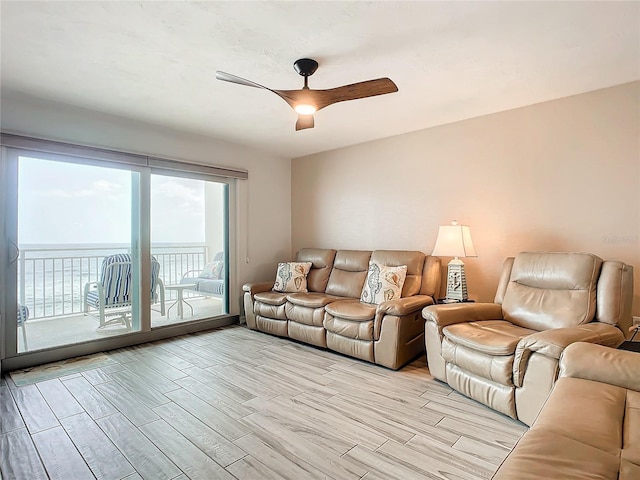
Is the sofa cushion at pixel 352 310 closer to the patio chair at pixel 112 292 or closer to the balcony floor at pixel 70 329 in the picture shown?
the balcony floor at pixel 70 329

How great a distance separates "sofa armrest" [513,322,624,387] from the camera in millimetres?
1994

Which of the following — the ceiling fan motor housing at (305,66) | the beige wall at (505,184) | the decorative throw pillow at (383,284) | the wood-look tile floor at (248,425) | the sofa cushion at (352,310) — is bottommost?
the wood-look tile floor at (248,425)

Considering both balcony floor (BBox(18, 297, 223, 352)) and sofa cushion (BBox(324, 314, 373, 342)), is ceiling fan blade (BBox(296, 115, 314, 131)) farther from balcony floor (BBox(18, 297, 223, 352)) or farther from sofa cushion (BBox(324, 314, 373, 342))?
balcony floor (BBox(18, 297, 223, 352))

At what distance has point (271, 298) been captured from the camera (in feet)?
13.5

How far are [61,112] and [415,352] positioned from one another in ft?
13.3

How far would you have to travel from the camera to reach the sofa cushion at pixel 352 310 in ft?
10.6

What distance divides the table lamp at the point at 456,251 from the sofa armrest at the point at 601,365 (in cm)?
157

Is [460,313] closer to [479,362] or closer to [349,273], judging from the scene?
[479,362]

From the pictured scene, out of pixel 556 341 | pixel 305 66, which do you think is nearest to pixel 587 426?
pixel 556 341

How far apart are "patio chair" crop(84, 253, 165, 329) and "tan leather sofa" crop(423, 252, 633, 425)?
3170 mm

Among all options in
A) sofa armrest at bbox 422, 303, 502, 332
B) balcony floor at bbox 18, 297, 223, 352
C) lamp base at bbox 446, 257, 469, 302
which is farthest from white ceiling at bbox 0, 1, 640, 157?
balcony floor at bbox 18, 297, 223, 352

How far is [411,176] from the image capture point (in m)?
4.14

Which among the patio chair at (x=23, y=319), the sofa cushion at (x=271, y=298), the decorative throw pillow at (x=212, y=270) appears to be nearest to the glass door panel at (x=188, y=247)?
the decorative throw pillow at (x=212, y=270)

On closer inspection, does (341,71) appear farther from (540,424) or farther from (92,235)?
(92,235)
